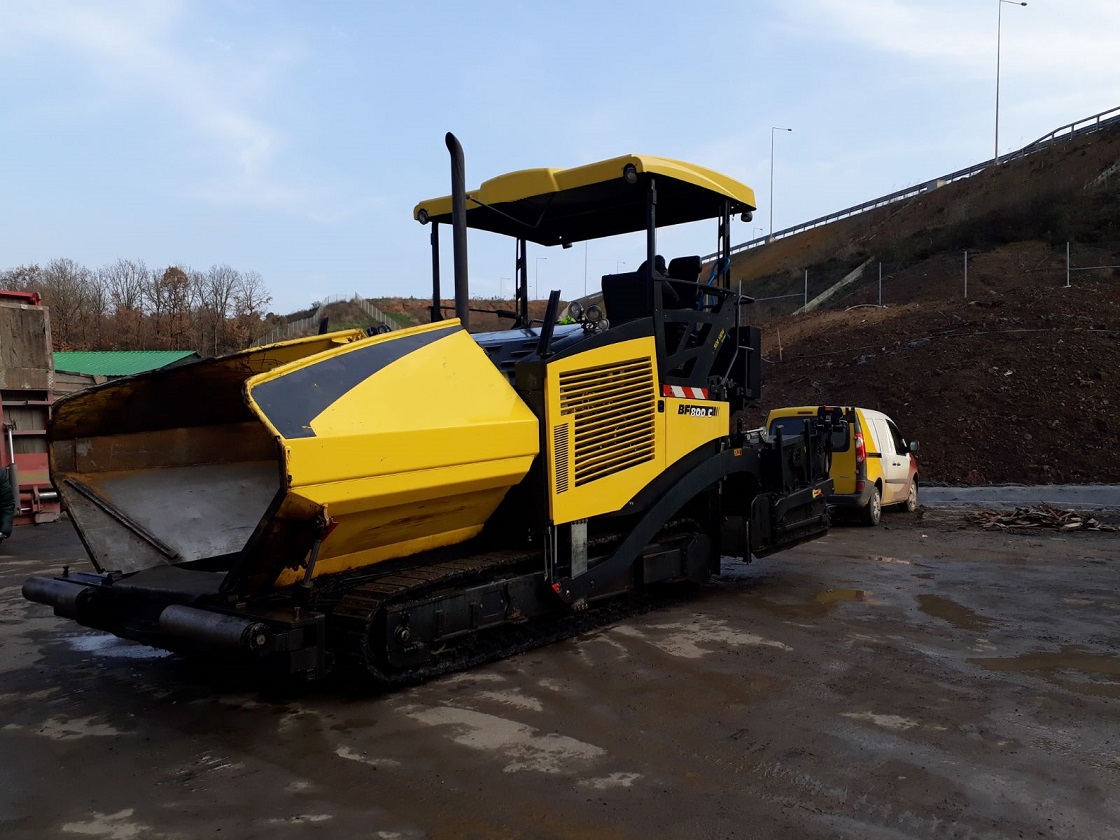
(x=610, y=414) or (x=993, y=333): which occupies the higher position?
(x=993, y=333)

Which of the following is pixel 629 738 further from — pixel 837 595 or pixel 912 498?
pixel 912 498

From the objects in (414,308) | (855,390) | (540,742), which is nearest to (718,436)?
(540,742)

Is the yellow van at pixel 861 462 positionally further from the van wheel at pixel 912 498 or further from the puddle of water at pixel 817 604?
the puddle of water at pixel 817 604

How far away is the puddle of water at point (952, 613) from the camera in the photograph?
6020 millimetres

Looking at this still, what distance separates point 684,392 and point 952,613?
2615mm

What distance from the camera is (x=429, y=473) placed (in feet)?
14.0

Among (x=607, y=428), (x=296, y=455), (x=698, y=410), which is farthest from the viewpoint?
(x=698, y=410)

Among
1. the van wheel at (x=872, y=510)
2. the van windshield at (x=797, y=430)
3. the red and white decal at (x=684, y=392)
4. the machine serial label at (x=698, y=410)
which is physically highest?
the red and white decal at (x=684, y=392)

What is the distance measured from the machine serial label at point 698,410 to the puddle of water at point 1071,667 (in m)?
2.36

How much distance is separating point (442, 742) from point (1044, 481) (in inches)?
534

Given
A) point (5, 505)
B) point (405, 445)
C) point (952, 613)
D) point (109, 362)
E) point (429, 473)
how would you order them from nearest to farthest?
point (405, 445), point (429, 473), point (952, 613), point (5, 505), point (109, 362)

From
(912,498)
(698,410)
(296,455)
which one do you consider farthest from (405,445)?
(912,498)

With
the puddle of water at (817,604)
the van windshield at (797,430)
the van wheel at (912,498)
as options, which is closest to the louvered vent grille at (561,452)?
the puddle of water at (817,604)

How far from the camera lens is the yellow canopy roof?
19.3ft
